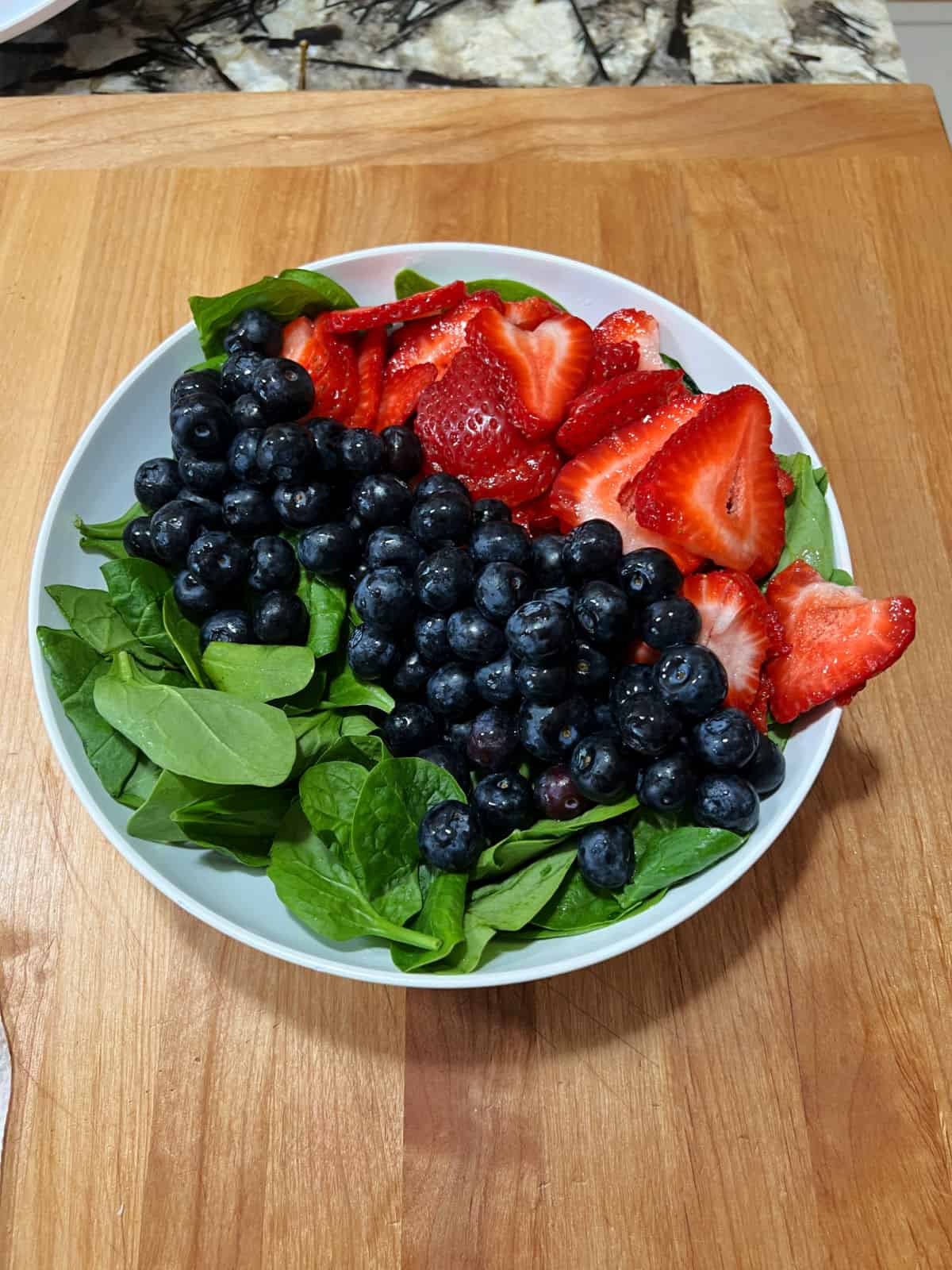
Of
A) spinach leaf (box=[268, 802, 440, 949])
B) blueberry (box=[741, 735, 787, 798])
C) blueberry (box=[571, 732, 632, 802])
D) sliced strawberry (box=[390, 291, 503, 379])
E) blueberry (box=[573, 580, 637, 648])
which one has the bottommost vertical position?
spinach leaf (box=[268, 802, 440, 949])

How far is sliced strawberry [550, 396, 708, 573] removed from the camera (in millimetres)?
1025

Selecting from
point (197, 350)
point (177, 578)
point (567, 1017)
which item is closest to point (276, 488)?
point (177, 578)

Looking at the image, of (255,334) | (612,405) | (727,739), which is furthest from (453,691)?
(255,334)

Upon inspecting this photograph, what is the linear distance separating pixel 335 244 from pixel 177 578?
29.0 inches

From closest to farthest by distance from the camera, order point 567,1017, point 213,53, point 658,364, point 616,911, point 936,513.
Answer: point 616,911 < point 567,1017 < point 658,364 < point 936,513 < point 213,53

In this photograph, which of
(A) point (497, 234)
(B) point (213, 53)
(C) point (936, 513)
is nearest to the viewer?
(C) point (936, 513)

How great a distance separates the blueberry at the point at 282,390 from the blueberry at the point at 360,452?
0.19 ft

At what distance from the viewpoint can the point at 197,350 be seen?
1.21 metres

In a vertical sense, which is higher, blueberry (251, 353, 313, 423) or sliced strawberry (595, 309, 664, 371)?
blueberry (251, 353, 313, 423)

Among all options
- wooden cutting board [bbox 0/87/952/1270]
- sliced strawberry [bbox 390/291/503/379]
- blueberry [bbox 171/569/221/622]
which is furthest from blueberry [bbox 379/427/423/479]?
wooden cutting board [bbox 0/87/952/1270]

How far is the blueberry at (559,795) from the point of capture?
929 millimetres

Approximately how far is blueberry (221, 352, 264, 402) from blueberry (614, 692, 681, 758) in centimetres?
54

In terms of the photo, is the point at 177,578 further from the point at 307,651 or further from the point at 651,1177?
the point at 651,1177

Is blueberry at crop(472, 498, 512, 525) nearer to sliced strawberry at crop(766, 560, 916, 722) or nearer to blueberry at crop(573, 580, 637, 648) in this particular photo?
blueberry at crop(573, 580, 637, 648)
